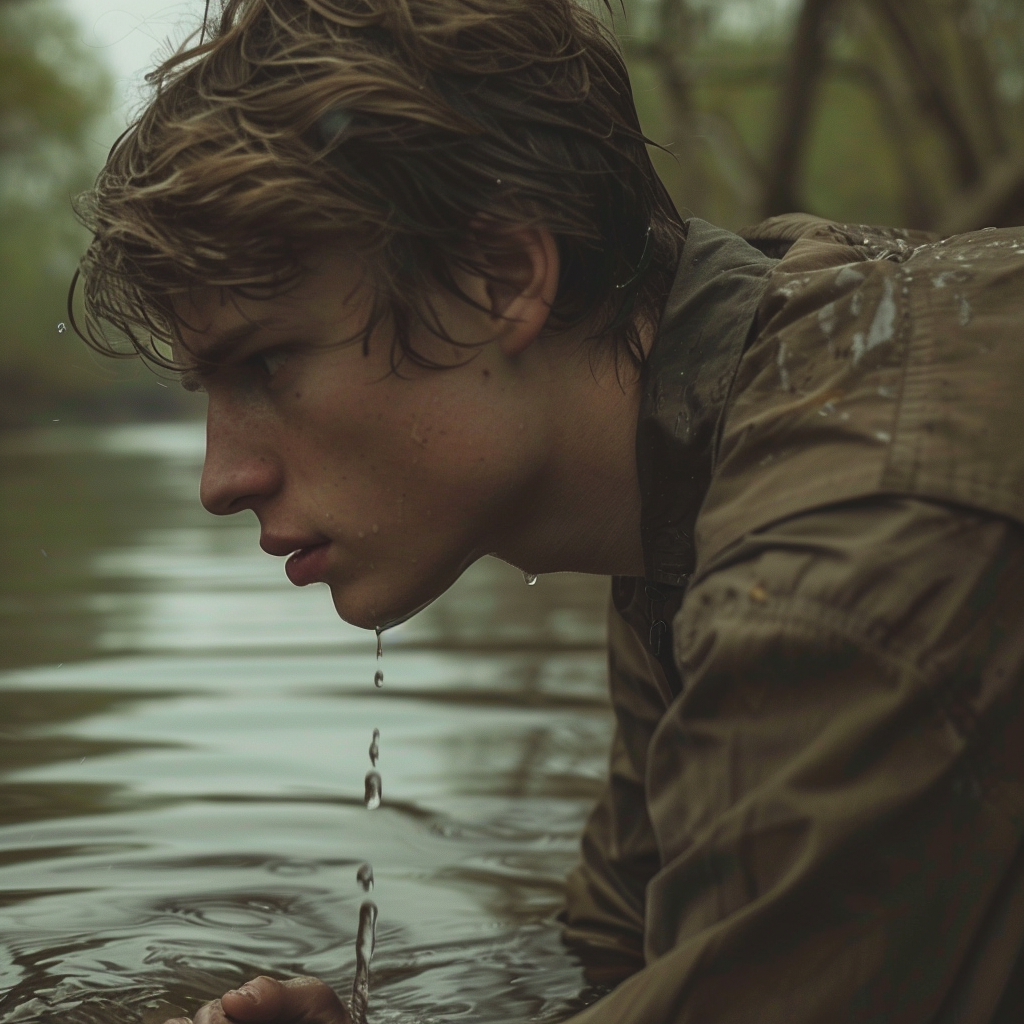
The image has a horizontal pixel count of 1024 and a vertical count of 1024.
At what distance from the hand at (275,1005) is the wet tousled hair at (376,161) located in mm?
802

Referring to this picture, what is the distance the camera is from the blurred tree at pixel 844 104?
11.2m

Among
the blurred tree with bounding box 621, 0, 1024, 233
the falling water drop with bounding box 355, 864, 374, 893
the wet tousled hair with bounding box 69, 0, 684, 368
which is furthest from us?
the blurred tree with bounding box 621, 0, 1024, 233

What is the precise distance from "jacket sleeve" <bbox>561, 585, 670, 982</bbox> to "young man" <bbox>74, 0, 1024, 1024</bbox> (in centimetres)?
29

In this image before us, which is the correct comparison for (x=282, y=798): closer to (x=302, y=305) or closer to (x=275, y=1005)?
(x=275, y=1005)

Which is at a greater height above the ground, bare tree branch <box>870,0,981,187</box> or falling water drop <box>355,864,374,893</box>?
bare tree branch <box>870,0,981,187</box>

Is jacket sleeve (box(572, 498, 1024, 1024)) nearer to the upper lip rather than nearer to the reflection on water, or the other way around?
the upper lip

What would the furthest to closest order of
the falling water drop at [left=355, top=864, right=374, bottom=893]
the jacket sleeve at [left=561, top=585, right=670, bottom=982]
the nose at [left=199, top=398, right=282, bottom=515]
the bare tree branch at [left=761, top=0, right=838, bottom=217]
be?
the bare tree branch at [left=761, top=0, right=838, bottom=217] → the falling water drop at [left=355, top=864, right=374, bottom=893] → the jacket sleeve at [left=561, top=585, right=670, bottom=982] → the nose at [left=199, top=398, right=282, bottom=515]

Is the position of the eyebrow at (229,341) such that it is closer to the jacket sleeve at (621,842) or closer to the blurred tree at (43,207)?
the jacket sleeve at (621,842)

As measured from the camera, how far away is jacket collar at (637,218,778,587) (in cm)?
170

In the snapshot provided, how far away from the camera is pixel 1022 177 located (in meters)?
10.2

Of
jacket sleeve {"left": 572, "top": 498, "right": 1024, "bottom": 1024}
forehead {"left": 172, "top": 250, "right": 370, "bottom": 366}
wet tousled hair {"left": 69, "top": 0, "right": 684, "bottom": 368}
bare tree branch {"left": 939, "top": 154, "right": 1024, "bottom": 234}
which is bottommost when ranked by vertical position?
jacket sleeve {"left": 572, "top": 498, "right": 1024, "bottom": 1024}

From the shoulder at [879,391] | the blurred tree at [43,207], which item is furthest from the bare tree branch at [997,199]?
the blurred tree at [43,207]

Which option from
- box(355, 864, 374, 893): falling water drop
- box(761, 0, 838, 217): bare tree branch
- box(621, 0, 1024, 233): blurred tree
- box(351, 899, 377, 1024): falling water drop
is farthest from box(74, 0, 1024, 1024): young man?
box(761, 0, 838, 217): bare tree branch

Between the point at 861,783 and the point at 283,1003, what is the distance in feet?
3.16
